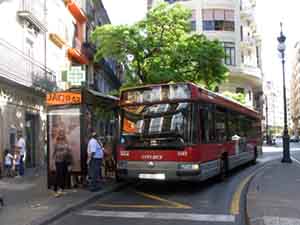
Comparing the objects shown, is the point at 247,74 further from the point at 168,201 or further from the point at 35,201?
the point at 35,201

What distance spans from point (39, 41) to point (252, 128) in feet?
36.1

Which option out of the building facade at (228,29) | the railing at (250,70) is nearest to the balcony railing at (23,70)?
the building facade at (228,29)

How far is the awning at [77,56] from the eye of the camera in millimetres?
29920

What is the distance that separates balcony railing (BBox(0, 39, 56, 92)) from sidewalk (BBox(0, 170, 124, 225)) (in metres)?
4.59

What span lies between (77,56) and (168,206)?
21133mm

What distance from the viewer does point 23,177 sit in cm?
1770

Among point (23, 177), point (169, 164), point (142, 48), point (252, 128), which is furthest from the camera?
point (142, 48)

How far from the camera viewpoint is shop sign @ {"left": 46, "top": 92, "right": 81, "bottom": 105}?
13578mm

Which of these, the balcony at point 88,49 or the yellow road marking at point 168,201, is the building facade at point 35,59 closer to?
the balcony at point 88,49

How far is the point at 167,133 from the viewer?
43.7 ft

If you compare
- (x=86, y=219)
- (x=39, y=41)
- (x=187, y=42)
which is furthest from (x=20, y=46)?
(x=86, y=219)

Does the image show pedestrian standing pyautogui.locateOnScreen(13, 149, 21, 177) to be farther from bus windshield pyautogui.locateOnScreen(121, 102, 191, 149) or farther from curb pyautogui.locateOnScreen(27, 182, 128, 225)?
bus windshield pyautogui.locateOnScreen(121, 102, 191, 149)

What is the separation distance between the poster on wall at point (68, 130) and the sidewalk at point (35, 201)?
950 mm

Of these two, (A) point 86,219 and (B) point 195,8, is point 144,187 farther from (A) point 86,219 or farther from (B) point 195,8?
(B) point 195,8
